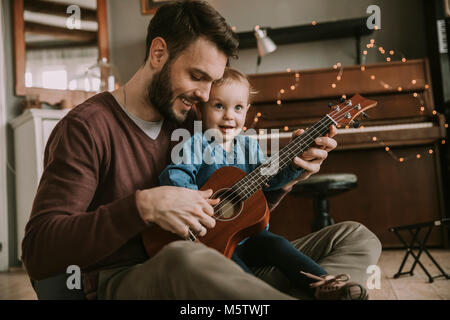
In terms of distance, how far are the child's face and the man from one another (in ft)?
0.38

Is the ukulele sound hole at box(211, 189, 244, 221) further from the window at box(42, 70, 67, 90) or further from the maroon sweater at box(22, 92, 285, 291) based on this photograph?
the window at box(42, 70, 67, 90)

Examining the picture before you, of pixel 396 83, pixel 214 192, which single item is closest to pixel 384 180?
pixel 396 83

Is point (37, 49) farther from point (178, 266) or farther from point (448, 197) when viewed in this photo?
point (448, 197)

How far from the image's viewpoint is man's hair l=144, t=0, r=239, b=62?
1.16 meters

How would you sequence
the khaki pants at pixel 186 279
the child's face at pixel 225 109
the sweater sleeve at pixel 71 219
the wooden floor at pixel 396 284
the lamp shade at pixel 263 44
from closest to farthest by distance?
1. the khaki pants at pixel 186 279
2. the sweater sleeve at pixel 71 219
3. the child's face at pixel 225 109
4. the wooden floor at pixel 396 284
5. the lamp shade at pixel 263 44

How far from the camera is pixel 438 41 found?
277 centimetres

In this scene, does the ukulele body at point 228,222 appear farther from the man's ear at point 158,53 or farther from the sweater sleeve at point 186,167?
the man's ear at point 158,53

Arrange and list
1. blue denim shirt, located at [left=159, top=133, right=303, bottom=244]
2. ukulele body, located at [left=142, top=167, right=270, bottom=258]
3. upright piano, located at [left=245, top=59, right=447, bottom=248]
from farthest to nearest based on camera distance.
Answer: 1. upright piano, located at [left=245, top=59, right=447, bottom=248]
2. blue denim shirt, located at [left=159, top=133, right=303, bottom=244]
3. ukulele body, located at [left=142, top=167, right=270, bottom=258]

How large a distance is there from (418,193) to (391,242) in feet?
1.28

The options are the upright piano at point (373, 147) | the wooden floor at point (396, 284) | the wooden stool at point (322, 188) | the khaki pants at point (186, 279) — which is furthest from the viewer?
the upright piano at point (373, 147)

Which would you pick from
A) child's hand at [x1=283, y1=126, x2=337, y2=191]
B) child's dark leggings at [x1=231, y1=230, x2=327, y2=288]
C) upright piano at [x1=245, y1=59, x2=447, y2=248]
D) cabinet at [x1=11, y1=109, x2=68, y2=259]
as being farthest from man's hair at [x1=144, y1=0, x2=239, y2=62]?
cabinet at [x1=11, y1=109, x2=68, y2=259]

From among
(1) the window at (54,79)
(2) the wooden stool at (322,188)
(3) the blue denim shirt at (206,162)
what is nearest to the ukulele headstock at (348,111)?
(3) the blue denim shirt at (206,162)

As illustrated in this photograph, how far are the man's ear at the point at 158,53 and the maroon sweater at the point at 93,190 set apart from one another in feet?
0.56

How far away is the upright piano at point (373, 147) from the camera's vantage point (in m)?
2.71
